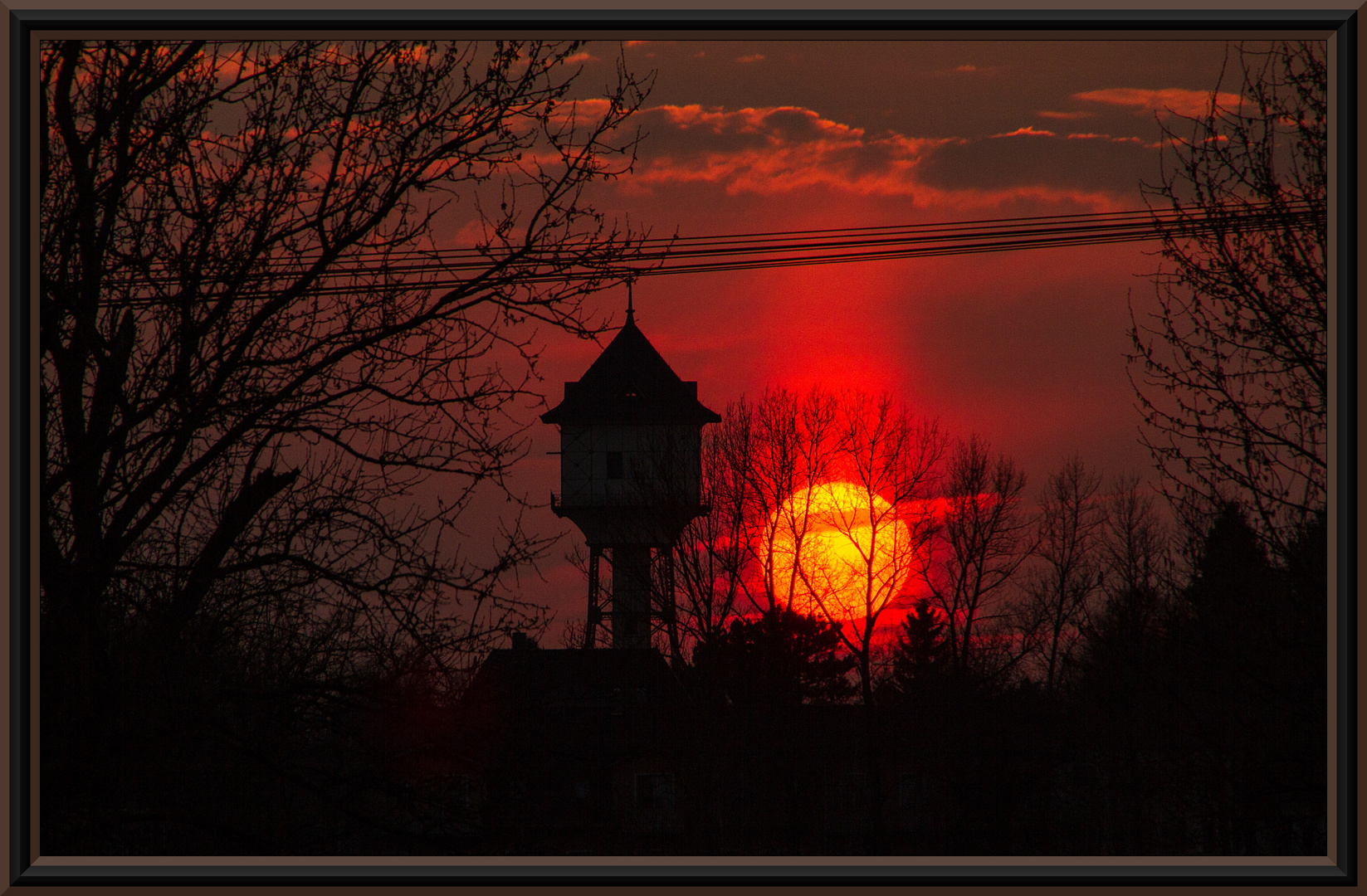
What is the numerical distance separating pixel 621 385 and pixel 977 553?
945 cm

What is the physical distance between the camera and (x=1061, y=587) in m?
16.6

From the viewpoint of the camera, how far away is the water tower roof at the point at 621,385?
5316 mm

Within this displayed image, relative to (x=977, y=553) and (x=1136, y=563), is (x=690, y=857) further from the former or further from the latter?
(x=977, y=553)

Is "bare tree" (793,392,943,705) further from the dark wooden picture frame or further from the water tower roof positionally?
the dark wooden picture frame

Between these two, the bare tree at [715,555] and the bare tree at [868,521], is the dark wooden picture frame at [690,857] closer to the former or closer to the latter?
the bare tree at [868,521]

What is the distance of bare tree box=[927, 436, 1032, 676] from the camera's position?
8602mm

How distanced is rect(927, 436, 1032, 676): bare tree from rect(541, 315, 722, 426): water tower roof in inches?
78.3

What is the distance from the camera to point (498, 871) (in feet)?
12.0

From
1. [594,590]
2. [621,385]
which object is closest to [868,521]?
[594,590]

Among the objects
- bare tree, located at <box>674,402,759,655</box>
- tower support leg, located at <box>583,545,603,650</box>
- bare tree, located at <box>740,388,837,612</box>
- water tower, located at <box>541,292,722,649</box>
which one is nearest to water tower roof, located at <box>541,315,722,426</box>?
water tower, located at <box>541,292,722,649</box>

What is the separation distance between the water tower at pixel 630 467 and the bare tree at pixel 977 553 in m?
2.04

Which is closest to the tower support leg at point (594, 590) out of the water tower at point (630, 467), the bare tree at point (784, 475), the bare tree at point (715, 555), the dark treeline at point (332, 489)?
the water tower at point (630, 467)
